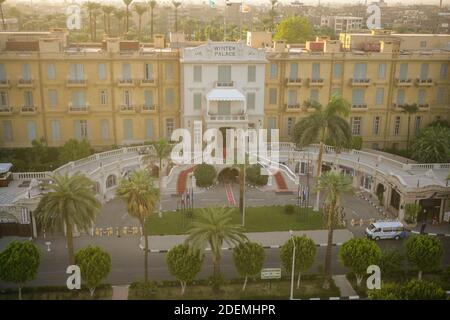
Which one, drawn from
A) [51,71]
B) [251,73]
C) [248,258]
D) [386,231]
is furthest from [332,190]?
[51,71]

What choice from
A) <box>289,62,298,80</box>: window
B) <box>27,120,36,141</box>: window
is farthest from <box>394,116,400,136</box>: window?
<box>27,120,36,141</box>: window

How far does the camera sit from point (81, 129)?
6600cm

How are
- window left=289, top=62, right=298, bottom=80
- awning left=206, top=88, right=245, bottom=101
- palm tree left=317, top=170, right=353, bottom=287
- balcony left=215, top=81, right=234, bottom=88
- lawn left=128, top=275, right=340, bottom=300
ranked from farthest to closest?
window left=289, top=62, right=298, bottom=80 < balcony left=215, top=81, right=234, bottom=88 < awning left=206, top=88, right=245, bottom=101 < palm tree left=317, top=170, right=353, bottom=287 < lawn left=128, top=275, right=340, bottom=300

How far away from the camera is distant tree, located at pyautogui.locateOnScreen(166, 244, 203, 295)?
3722 cm

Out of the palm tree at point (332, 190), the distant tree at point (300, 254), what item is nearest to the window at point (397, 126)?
the palm tree at point (332, 190)

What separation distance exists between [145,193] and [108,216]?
50.2ft

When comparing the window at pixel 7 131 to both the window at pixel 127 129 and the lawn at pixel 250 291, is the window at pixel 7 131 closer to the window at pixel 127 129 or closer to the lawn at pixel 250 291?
the window at pixel 127 129

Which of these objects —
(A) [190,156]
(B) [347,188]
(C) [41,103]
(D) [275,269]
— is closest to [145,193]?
(D) [275,269]

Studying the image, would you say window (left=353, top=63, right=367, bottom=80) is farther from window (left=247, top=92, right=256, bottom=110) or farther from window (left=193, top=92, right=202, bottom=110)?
window (left=193, top=92, right=202, bottom=110)

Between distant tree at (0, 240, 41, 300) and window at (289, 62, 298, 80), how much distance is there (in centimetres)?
4102

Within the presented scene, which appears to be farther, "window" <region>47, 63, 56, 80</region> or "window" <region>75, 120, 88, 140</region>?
"window" <region>75, 120, 88, 140</region>

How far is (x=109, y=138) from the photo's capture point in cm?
6675

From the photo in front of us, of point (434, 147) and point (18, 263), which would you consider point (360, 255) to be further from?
point (434, 147)

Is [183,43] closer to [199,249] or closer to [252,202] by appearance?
[252,202]
